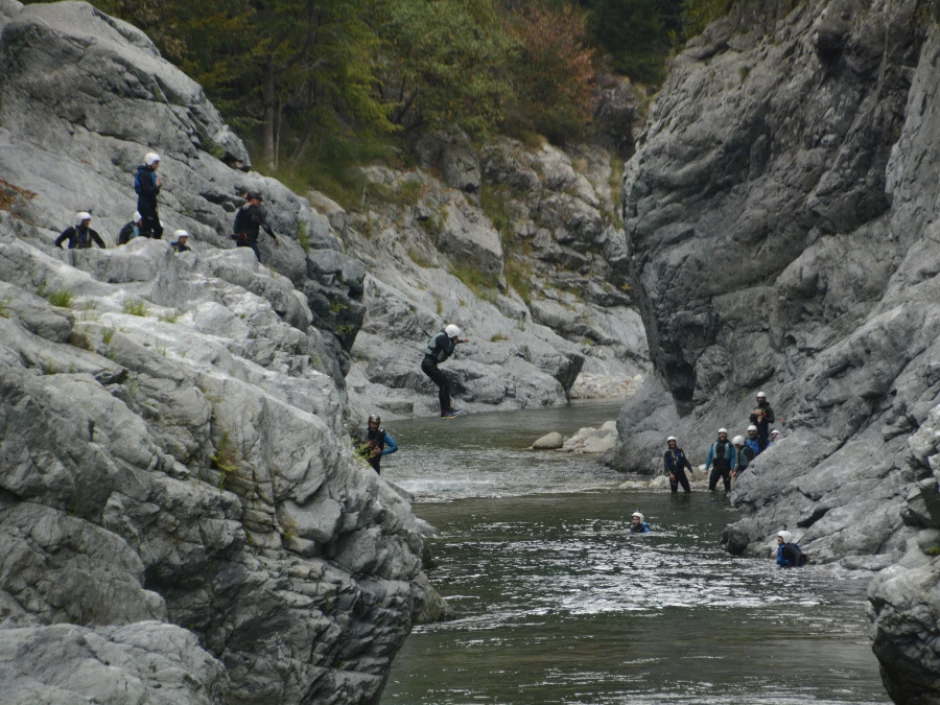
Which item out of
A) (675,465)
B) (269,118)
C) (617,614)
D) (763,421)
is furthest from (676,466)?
(269,118)

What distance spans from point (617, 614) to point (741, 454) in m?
13.4

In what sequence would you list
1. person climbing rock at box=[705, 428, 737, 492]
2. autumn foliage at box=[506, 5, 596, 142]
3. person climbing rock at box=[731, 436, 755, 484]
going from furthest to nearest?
autumn foliage at box=[506, 5, 596, 142] → person climbing rock at box=[705, 428, 737, 492] → person climbing rock at box=[731, 436, 755, 484]

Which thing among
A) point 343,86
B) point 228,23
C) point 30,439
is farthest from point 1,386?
point 343,86

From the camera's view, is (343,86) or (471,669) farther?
(343,86)

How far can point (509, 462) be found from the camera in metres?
36.8

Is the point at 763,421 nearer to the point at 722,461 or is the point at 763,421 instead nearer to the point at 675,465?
the point at 722,461

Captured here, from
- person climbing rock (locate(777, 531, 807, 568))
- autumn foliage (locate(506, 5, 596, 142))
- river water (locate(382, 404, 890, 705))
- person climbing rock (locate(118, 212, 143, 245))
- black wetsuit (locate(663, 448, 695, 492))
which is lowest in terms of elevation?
river water (locate(382, 404, 890, 705))

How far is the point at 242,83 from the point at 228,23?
366 inches

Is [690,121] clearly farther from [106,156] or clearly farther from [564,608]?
[564,608]

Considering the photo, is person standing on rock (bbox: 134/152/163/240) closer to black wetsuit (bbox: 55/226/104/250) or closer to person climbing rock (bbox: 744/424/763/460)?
black wetsuit (bbox: 55/226/104/250)

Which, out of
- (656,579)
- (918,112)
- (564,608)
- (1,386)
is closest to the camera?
(1,386)

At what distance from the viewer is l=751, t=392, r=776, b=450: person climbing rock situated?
27.7 m

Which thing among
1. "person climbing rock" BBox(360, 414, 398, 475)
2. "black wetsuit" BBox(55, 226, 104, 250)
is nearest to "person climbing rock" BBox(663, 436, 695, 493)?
"person climbing rock" BBox(360, 414, 398, 475)

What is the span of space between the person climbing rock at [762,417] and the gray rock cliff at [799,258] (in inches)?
29.0
